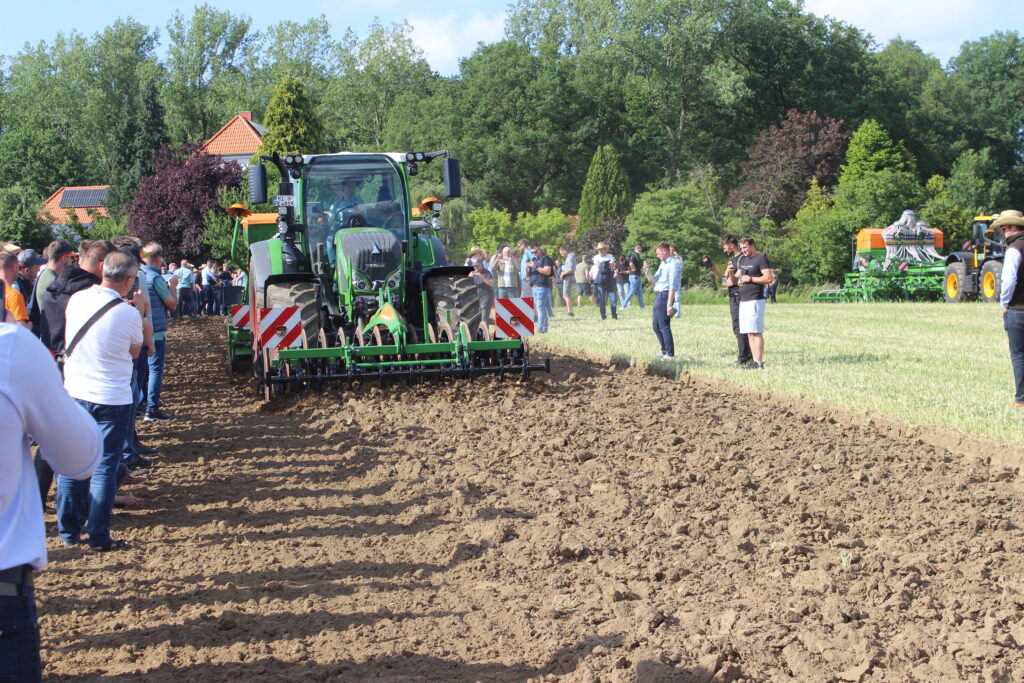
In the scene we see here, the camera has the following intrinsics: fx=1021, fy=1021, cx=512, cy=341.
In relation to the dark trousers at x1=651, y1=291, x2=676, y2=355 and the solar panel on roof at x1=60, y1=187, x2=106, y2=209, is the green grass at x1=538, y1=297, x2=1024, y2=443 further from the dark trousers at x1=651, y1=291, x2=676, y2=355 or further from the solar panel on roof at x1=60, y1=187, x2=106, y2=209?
the solar panel on roof at x1=60, y1=187, x2=106, y2=209

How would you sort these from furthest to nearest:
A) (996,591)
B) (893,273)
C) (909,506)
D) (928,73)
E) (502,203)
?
(928,73) < (502,203) < (893,273) < (909,506) < (996,591)

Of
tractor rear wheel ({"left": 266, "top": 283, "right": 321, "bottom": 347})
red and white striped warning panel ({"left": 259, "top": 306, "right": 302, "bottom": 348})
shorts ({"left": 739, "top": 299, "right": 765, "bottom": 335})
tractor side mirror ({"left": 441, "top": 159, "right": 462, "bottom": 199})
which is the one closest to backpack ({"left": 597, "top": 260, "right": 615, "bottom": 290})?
shorts ({"left": 739, "top": 299, "right": 765, "bottom": 335})

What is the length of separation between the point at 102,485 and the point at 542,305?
1334cm

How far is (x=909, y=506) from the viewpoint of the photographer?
20.1 ft

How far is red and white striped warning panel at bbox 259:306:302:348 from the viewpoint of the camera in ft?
34.7

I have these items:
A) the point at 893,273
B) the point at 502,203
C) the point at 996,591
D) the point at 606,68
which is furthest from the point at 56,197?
the point at 996,591

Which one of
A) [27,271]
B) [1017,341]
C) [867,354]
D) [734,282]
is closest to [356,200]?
[27,271]

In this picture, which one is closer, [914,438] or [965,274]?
[914,438]

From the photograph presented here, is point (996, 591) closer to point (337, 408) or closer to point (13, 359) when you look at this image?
point (13, 359)

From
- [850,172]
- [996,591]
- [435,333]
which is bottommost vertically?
[996,591]

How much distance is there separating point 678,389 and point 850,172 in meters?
37.0

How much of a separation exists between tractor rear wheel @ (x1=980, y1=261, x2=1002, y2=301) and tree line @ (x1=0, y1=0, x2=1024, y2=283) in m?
8.90

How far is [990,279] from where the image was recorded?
25.5 m

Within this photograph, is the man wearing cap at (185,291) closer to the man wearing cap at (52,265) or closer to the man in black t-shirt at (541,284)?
the man in black t-shirt at (541,284)
